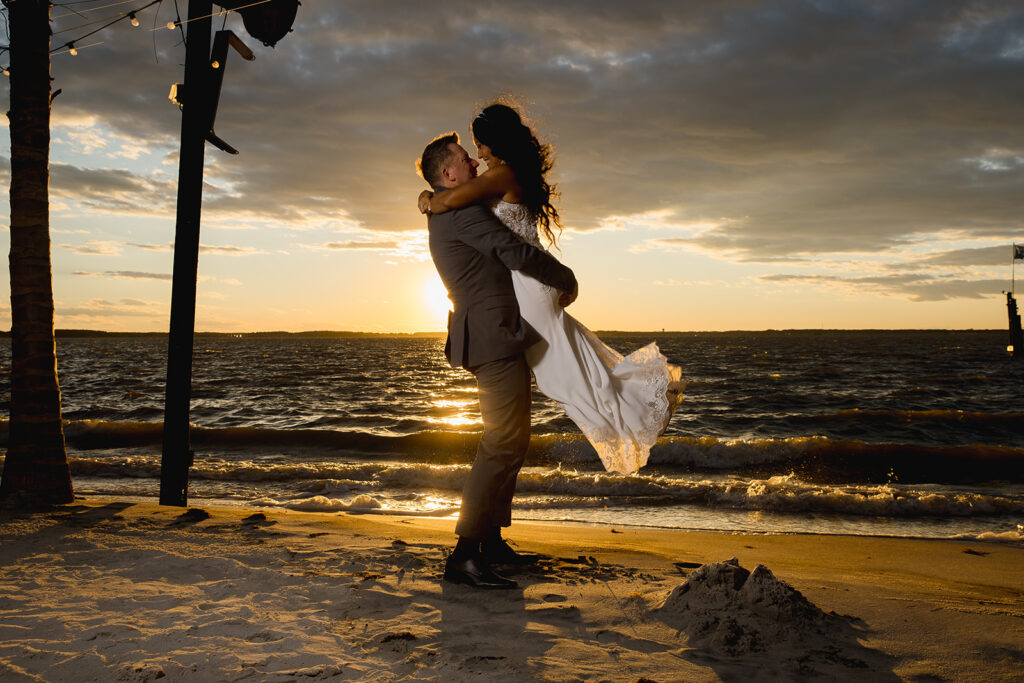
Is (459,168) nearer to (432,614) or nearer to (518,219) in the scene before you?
(518,219)

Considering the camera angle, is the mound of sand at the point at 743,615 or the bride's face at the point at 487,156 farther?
the bride's face at the point at 487,156

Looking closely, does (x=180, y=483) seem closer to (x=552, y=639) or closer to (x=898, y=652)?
(x=552, y=639)

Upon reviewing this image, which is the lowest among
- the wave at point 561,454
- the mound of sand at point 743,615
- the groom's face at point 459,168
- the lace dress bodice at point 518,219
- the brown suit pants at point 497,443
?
the wave at point 561,454

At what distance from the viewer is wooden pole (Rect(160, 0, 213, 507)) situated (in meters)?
4.86

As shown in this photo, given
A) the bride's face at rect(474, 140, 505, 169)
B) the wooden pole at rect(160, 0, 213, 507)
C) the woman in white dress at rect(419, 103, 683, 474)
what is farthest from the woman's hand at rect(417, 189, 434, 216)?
the wooden pole at rect(160, 0, 213, 507)

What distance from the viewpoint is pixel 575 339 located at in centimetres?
314

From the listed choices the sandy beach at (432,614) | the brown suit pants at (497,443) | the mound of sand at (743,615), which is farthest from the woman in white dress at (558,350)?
the sandy beach at (432,614)

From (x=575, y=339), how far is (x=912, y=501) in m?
5.33

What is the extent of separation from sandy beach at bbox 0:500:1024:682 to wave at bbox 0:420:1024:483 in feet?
17.0

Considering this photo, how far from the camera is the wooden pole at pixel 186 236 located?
15.9 ft

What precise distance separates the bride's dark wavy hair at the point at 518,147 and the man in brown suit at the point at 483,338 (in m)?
0.19

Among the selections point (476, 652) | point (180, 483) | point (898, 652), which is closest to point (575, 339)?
point (476, 652)

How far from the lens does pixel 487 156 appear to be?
118 inches

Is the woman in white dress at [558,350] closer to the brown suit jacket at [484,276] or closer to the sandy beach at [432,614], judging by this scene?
the brown suit jacket at [484,276]
